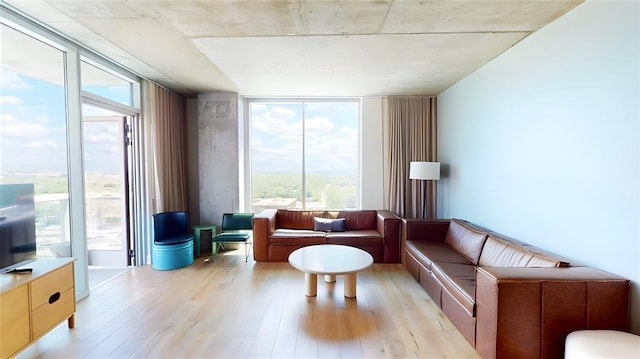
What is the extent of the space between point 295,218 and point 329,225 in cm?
65

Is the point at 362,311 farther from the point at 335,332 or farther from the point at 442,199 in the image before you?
the point at 442,199

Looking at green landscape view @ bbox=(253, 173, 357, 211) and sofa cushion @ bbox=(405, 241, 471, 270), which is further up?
green landscape view @ bbox=(253, 173, 357, 211)

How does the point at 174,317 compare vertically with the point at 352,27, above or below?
below

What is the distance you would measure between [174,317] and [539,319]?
114 inches

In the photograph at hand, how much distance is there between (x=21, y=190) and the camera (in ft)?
6.93

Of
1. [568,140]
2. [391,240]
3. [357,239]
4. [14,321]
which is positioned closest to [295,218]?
[357,239]

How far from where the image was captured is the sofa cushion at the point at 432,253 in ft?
9.79

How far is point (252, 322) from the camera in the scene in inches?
98.5

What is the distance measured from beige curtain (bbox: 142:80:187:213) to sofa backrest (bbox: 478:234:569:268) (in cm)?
435

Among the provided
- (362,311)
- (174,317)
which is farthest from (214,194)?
(362,311)

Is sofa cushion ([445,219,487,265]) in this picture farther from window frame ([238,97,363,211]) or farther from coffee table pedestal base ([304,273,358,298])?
window frame ([238,97,363,211])

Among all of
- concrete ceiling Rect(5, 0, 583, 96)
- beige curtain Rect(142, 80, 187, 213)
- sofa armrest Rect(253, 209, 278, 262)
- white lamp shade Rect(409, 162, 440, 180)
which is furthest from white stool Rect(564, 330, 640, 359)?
beige curtain Rect(142, 80, 187, 213)

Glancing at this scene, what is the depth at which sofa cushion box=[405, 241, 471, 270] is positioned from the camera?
2.98 metres

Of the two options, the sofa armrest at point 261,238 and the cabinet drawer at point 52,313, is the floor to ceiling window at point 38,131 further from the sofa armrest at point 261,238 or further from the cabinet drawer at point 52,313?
the sofa armrest at point 261,238
